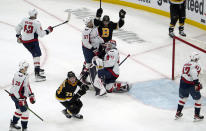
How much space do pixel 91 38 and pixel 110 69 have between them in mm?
598

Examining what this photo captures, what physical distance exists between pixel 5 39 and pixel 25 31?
249 centimetres

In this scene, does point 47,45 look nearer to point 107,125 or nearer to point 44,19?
point 44,19

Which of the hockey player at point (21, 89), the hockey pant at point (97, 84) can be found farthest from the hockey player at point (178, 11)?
the hockey player at point (21, 89)

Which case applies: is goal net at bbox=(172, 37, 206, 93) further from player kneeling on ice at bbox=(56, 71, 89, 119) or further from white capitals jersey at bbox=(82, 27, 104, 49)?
player kneeling on ice at bbox=(56, 71, 89, 119)

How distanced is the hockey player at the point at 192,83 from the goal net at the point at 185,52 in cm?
83

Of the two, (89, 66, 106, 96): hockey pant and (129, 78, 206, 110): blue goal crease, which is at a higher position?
(89, 66, 106, 96): hockey pant

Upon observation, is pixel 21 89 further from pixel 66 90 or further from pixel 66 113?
pixel 66 113

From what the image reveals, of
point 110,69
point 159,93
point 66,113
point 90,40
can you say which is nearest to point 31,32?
point 90,40

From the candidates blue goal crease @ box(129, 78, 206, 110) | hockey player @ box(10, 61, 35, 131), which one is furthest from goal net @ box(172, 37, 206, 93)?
hockey player @ box(10, 61, 35, 131)

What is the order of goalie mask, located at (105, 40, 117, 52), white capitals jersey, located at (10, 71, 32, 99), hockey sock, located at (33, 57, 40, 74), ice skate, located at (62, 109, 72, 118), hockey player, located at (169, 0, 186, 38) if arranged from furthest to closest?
hockey player, located at (169, 0, 186, 38)
hockey sock, located at (33, 57, 40, 74)
goalie mask, located at (105, 40, 117, 52)
ice skate, located at (62, 109, 72, 118)
white capitals jersey, located at (10, 71, 32, 99)

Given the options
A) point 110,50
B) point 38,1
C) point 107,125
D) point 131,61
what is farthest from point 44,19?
point 107,125

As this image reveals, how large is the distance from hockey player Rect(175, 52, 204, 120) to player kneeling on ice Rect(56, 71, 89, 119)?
1.35 m

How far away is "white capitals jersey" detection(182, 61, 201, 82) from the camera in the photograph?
5.76m

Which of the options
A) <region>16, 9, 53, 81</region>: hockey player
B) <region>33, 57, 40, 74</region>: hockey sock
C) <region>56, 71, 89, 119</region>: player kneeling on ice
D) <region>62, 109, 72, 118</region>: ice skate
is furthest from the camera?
<region>33, 57, 40, 74</region>: hockey sock
